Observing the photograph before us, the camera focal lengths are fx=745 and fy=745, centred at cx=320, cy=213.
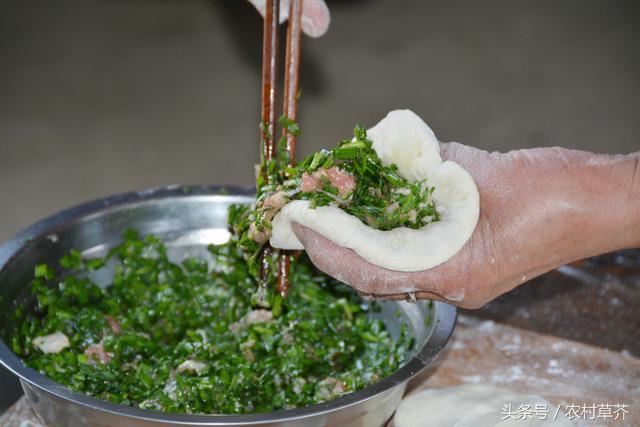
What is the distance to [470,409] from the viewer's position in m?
1.94

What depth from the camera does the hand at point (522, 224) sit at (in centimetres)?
163

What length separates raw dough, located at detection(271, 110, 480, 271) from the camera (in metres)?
1.58

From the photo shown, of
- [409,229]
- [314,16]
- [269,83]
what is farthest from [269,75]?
[409,229]

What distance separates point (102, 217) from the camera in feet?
7.52

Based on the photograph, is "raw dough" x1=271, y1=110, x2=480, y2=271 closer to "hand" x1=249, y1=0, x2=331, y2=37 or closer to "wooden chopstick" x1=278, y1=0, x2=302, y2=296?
"wooden chopstick" x1=278, y1=0, x2=302, y2=296

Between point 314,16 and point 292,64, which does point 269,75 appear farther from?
point 314,16

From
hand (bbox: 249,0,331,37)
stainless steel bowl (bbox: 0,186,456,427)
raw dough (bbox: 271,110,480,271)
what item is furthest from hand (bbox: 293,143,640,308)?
hand (bbox: 249,0,331,37)

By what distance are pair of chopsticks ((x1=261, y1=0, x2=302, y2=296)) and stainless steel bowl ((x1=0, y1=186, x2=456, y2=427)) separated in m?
0.42

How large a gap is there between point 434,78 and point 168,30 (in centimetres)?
259

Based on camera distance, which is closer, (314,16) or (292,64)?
(292,64)

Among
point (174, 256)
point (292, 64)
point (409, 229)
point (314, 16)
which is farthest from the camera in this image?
point (174, 256)

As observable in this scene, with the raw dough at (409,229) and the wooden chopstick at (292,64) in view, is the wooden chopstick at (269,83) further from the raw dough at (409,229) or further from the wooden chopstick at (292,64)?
the raw dough at (409,229)

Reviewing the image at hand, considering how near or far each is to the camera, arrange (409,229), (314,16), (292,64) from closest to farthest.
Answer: (409,229), (292,64), (314,16)

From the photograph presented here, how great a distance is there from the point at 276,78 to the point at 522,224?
75cm
